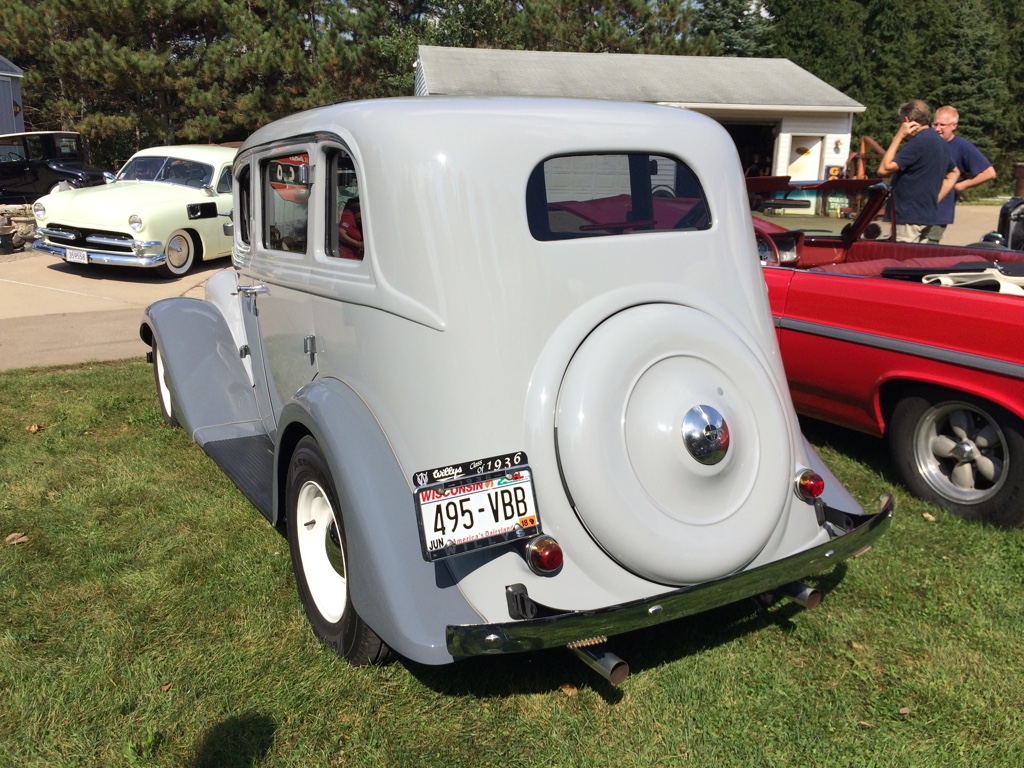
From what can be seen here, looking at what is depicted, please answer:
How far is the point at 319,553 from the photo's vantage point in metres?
3.03

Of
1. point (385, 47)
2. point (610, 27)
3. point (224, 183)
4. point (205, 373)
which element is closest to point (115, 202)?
point (224, 183)

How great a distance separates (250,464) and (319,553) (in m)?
0.92

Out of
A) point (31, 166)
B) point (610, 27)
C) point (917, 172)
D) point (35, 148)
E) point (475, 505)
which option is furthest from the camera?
point (610, 27)

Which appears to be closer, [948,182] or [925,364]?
[925,364]

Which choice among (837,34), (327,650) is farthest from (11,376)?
(837,34)

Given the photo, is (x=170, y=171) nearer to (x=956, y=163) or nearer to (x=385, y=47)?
(x=956, y=163)

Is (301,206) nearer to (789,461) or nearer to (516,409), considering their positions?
(516,409)

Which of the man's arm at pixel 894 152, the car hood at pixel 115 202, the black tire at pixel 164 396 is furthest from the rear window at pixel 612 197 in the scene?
the car hood at pixel 115 202

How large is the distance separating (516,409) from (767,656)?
4.45 feet

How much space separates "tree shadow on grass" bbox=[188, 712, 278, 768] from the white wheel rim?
0.42 meters

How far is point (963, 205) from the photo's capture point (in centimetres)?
2709

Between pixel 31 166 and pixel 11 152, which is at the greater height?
pixel 11 152

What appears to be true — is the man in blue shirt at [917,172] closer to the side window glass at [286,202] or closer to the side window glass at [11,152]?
the side window glass at [286,202]

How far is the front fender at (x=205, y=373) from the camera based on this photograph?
13.7 ft
